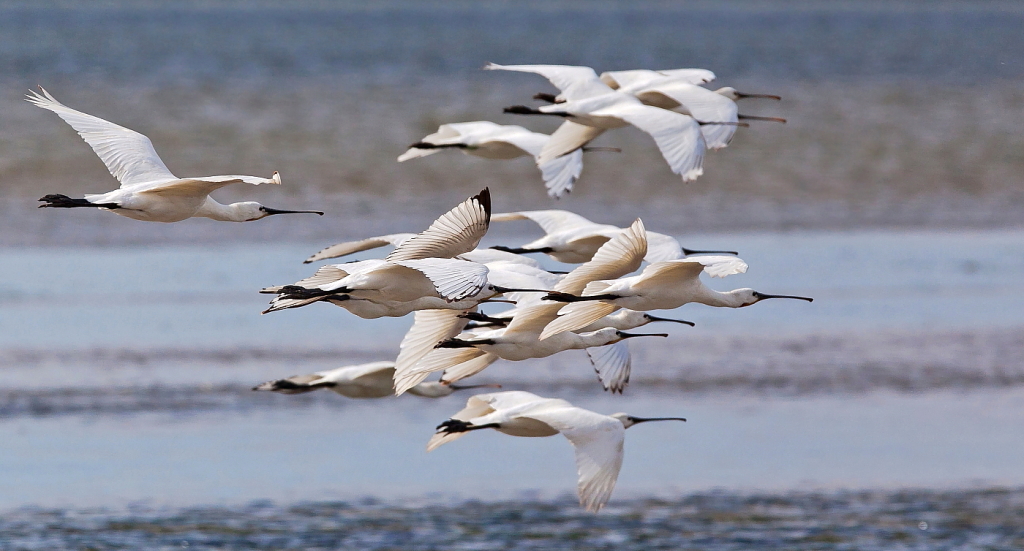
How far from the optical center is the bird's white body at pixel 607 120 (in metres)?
10.8

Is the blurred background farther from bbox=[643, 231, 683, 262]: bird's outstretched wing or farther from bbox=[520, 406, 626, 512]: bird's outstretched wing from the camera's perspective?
bbox=[643, 231, 683, 262]: bird's outstretched wing

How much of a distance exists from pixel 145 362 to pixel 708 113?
742cm

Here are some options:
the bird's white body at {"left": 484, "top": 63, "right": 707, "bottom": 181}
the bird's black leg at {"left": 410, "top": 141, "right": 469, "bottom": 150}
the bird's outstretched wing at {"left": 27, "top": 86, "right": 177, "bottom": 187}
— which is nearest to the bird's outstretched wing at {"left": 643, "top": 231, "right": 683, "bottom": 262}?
the bird's white body at {"left": 484, "top": 63, "right": 707, "bottom": 181}

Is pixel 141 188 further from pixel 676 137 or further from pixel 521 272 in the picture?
pixel 676 137

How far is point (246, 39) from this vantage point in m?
59.2

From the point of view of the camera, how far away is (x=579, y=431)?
10.5 metres

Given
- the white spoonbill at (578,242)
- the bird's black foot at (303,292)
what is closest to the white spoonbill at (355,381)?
the white spoonbill at (578,242)

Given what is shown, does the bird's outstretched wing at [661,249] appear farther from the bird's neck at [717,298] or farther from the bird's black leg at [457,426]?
the bird's black leg at [457,426]

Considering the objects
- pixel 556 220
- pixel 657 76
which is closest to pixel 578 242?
pixel 556 220

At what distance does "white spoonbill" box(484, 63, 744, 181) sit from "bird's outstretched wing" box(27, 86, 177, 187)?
232cm

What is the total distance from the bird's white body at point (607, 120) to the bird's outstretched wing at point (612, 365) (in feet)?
4.06

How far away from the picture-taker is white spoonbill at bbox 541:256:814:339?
9.81 m

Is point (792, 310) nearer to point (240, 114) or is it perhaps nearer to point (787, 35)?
point (240, 114)

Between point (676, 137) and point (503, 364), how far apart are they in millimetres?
6923
